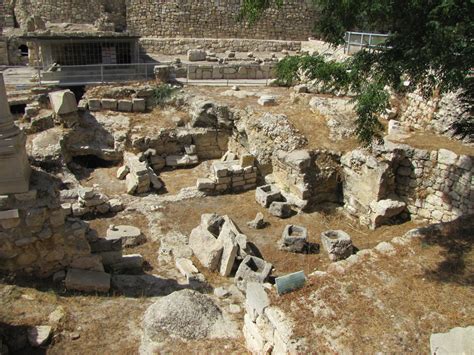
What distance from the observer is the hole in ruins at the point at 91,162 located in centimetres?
1700

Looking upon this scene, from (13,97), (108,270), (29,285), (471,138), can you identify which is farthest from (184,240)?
(13,97)

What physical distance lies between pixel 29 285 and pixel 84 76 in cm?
1441

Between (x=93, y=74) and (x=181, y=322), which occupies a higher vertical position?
(x=93, y=74)

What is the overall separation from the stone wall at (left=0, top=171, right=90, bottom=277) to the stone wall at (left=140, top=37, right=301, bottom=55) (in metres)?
23.4

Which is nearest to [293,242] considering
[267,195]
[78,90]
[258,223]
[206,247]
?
[258,223]

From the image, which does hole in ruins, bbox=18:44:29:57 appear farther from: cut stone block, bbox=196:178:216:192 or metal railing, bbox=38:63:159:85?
cut stone block, bbox=196:178:216:192

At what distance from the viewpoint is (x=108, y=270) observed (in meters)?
9.45

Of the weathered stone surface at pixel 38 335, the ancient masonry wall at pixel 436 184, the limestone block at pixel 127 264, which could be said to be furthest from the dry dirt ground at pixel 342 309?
the ancient masonry wall at pixel 436 184

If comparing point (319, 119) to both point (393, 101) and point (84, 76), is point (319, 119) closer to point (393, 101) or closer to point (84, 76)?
point (393, 101)

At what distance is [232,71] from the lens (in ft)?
77.1

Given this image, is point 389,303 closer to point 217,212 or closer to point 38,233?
point 38,233

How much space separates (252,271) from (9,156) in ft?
18.5

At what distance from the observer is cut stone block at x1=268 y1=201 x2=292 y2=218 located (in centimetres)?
1327

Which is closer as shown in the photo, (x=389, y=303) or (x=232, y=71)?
(x=389, y=303)
